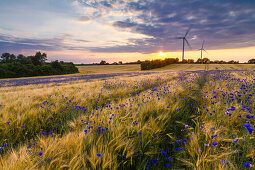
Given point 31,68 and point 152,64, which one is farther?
point 152,64

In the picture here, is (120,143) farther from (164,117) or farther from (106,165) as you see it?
(164,117)

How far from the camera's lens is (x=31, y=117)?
2873 mm

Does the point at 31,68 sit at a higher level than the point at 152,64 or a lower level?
lower

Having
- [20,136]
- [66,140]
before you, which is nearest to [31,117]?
[20,136]

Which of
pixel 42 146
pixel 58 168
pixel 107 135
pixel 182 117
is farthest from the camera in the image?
pixel 182 117

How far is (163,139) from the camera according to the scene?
221 cm

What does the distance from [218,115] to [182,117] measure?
2.52ft

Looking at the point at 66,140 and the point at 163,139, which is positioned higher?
the point at 66,140

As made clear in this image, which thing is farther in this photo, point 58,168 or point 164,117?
point 164,117

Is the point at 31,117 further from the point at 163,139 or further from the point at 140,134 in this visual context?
the point at 163,139

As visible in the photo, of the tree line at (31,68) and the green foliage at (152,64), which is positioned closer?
the tree line at (31,68)

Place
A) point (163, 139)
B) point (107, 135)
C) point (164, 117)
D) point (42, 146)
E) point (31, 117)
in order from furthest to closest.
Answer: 1. point (31, 117)
2. point (164, 117)
3. point (163, 139)
4. point (107, 135)
5. point (42, 146)

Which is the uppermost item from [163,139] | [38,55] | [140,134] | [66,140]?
[38,55]

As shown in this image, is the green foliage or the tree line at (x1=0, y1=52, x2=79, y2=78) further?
the green foliage
